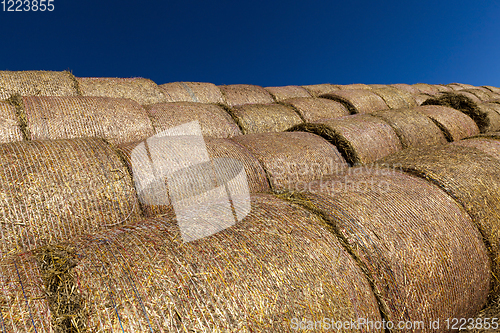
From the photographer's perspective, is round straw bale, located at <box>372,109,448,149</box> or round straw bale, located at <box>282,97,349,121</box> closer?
round straw bale, located at <box>372,109,448,149</box>

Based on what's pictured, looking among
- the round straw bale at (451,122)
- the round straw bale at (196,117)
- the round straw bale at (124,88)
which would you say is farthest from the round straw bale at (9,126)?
the round straw bale at (451,122)

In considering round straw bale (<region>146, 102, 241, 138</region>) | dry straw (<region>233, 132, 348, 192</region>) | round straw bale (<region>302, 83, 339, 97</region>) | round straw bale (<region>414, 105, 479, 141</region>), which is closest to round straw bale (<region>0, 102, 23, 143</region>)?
round straw bale (<region>146, 102, 241, 138</region>)

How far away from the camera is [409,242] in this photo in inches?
88.3

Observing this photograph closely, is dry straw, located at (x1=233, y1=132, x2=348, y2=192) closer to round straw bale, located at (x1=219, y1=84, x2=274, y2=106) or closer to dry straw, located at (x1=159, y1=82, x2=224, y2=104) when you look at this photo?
dry straw, located at (x1=159, y1=82, x2=224, y2=104)

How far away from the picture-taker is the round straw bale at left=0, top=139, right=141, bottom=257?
238 centimetres

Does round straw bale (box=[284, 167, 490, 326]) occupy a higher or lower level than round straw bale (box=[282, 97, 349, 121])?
lower

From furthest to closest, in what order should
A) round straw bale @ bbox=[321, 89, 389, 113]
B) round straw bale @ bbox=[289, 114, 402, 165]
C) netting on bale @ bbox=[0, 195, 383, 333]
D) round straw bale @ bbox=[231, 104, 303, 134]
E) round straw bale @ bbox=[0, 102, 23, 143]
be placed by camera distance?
round straw bale @ bbox=[321, 89, 389, 113] → round straw bale @ bbox=[231, 104, 303, 134] → round straw bale @ bbox=[289, 114, 402, 165] → round straw bale @ bbox=[0, 102, 23, 143] → netting on bale @ bbox=[0, 195, 383, 333]

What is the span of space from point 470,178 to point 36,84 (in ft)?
19.6

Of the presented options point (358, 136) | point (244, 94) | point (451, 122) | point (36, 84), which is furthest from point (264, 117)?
point (36, 84)

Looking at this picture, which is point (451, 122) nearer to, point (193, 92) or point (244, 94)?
point (244, 94)

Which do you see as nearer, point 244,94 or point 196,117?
point 196,117

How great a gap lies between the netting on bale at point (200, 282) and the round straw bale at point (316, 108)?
4.51m

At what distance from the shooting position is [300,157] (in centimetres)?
380

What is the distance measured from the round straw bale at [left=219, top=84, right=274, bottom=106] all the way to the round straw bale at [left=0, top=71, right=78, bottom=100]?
321 cm
